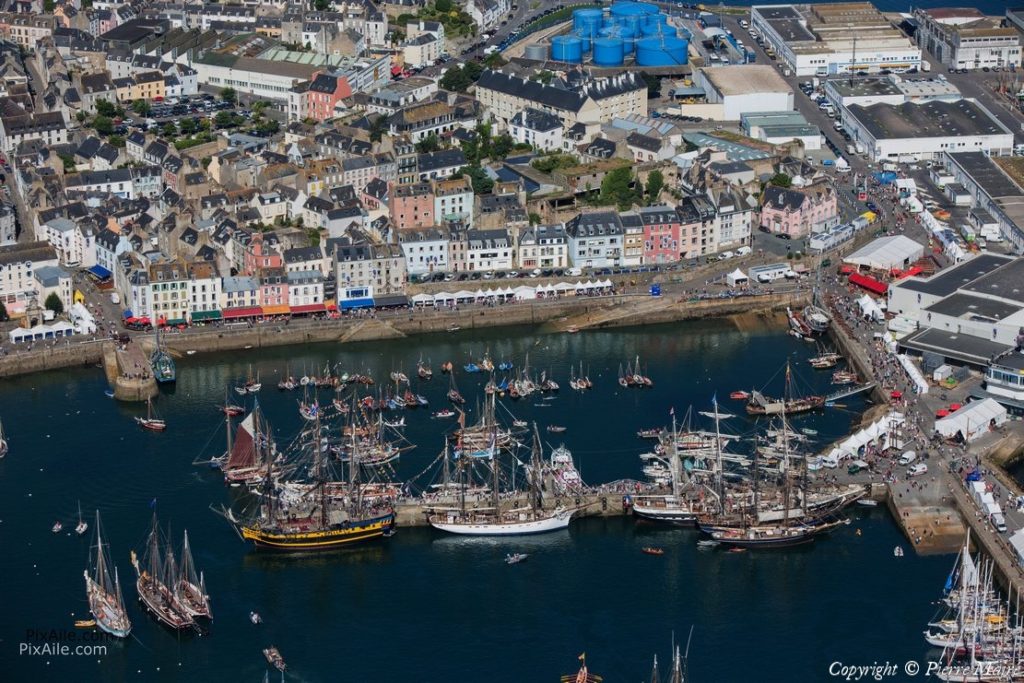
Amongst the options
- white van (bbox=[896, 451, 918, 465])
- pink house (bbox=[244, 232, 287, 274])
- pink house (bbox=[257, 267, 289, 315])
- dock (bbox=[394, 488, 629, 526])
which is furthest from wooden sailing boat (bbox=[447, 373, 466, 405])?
white van (bbox=[896, 451, 918, 465])

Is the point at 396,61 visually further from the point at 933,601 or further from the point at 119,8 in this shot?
the point at 933,601

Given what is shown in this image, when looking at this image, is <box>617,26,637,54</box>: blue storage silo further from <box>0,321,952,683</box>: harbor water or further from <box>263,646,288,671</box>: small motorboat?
<box>263,646,288,671</box>: small motorboat

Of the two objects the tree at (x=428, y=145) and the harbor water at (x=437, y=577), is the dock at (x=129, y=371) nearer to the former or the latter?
the harbor water at (x=437, y=577)

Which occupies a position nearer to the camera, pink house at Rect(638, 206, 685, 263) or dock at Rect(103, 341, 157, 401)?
dock at Rect(103, 341, 157, 401)

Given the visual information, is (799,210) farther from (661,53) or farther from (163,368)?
(163,368)

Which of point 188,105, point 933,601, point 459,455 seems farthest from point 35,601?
point 188,105

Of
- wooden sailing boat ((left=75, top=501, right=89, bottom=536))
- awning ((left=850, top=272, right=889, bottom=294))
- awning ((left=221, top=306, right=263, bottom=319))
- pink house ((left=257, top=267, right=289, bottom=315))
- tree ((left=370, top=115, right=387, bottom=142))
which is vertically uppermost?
tree ((left=370, top=115, right=387, bottom=142))
